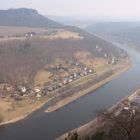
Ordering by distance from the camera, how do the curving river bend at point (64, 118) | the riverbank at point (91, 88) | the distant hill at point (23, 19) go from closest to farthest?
the curving river bend at point (64, 118) → the riverbank at point (91, 88) → the distant hill at point (23, 19)

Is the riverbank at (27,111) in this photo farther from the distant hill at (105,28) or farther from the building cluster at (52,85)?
the distant hill at (105,28)

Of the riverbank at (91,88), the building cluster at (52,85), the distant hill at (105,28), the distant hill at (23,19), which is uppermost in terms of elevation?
the distant hill at (23,19)

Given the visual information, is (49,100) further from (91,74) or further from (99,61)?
(99,61)

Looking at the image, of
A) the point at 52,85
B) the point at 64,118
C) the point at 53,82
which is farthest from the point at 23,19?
the point at 64,118

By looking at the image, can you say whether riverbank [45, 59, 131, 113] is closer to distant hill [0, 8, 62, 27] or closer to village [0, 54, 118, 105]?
Answer: village [0, 54, 118, 105]

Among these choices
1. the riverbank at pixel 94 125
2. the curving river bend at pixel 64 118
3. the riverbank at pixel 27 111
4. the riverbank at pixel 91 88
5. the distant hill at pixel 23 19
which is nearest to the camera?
the riverbank at pixel 94 125

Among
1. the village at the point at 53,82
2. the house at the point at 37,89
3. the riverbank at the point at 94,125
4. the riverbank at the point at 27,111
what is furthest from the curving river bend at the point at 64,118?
the house at the point at 37,89

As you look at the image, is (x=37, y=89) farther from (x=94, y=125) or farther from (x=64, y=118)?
(x=94, y=125)
